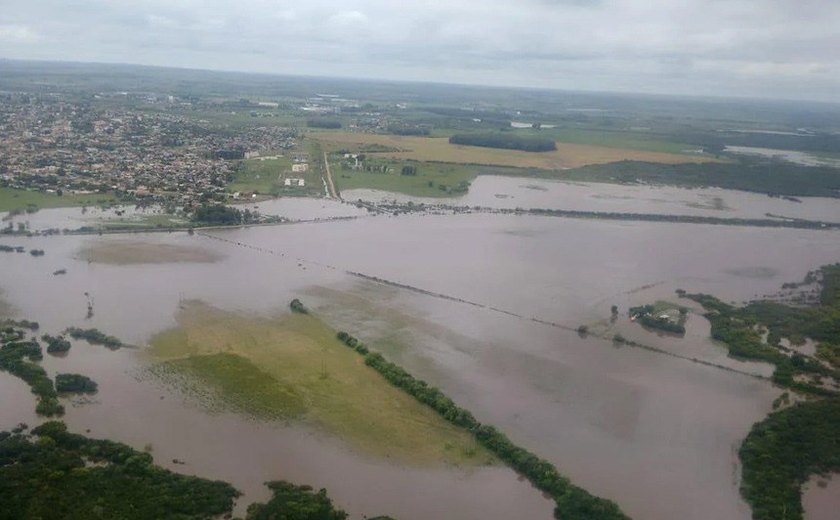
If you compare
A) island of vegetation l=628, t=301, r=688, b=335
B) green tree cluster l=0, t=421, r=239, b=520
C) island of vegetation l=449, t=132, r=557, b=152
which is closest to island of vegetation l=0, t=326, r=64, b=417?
green tree cluster l=0, t=421, r=239, b=520

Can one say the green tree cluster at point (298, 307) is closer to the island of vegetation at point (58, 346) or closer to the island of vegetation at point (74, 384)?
the island of vegetation at point (58, 346)

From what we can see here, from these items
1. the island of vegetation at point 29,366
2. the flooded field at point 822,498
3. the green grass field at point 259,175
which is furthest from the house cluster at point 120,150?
the flooded field at point 822,498

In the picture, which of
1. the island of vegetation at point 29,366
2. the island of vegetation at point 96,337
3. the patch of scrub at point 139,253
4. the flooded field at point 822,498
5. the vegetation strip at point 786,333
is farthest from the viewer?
the patch of scrub at point 139,253

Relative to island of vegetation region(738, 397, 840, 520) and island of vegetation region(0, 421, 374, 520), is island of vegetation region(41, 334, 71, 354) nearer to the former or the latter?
island of vegetation region(0, 421, 374, 520)

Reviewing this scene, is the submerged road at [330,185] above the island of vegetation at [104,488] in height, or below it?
above

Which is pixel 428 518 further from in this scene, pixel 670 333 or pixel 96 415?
pixel 670 333

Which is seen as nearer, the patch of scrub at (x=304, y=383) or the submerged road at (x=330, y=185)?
the patch of scrub at (x=304, y=383)

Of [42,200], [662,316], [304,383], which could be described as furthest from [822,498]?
[42,200]
